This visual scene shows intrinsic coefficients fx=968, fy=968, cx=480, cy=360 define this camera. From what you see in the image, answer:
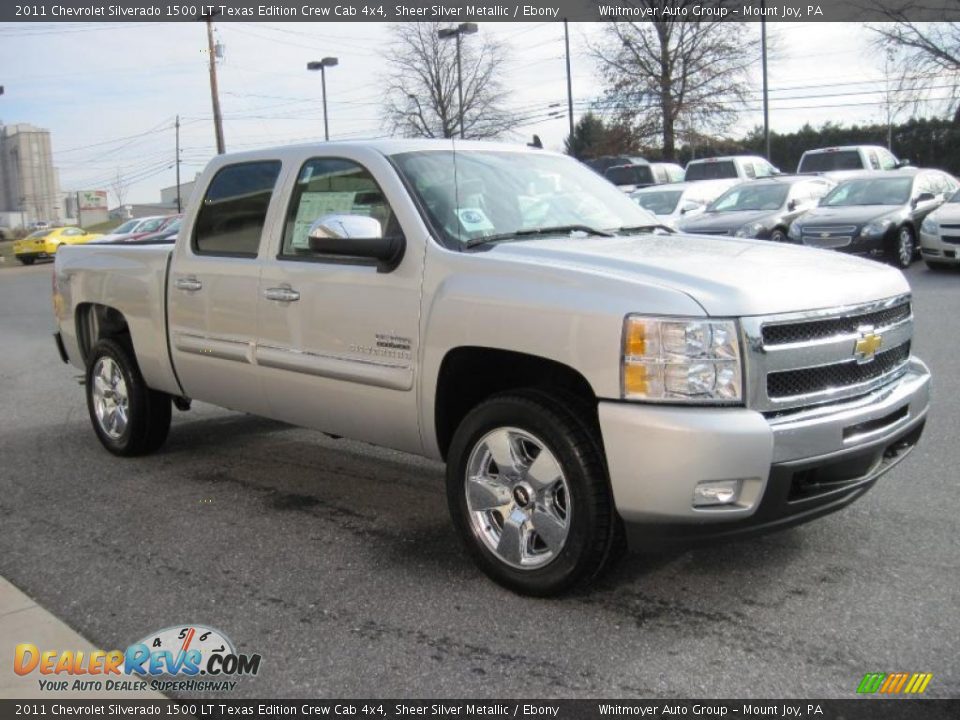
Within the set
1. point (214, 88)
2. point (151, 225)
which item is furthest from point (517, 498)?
point (214, 88)

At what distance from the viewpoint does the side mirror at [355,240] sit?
13.7 ft

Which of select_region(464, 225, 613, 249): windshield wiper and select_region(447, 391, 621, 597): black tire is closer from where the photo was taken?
select_region(447, 391, 621, 597): black tire

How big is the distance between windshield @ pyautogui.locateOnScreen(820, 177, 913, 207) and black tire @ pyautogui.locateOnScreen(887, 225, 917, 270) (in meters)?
0.63

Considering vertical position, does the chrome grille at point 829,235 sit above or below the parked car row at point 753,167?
below

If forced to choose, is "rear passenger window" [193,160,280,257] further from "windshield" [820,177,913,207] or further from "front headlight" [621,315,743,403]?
"windshield" [820,177,913,207]

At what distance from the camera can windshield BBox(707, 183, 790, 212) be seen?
17.0 meters

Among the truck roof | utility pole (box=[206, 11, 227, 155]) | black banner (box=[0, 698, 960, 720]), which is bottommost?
black banner (box=[0, 698, 960, 720])

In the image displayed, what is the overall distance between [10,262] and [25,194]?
72.2m

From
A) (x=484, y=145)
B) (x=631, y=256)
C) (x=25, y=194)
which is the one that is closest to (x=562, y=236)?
(x=631, y=256)

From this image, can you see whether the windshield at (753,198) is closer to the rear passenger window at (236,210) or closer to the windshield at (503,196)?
the windshield at (503,196)

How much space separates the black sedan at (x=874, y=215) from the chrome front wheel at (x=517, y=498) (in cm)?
1236

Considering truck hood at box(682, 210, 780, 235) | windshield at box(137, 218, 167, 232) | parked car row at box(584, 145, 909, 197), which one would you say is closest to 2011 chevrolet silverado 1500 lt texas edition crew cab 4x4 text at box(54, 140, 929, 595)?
truck hood at box(682, 210, 780, 235)

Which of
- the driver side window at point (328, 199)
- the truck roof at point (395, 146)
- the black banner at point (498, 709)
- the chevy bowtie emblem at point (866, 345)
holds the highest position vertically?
the truck roof at point (395, 146)

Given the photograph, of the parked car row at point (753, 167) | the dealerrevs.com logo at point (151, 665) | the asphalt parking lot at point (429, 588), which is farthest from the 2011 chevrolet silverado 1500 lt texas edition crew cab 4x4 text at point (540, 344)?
the parked car row at point (753, 167)
